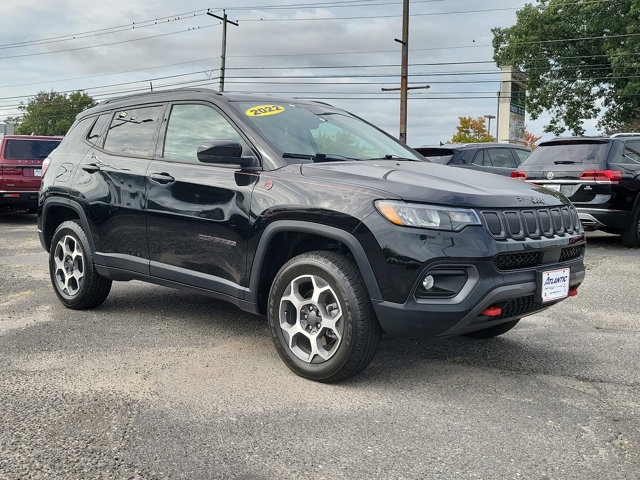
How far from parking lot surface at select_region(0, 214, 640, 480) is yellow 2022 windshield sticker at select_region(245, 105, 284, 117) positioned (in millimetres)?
1617

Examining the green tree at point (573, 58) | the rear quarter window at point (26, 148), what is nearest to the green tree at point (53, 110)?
the green tree at point (573, 58)

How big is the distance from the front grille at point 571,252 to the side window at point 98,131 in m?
3.78

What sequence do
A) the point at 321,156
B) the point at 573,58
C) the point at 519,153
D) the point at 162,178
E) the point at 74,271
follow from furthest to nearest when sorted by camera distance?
→ the point at 573,58
the point at 519,153
the point at 74,271
the point at 162,178
the point at 321,156

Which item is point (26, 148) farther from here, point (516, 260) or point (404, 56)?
point (404, 56)

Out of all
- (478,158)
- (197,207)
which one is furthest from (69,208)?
(478,158)

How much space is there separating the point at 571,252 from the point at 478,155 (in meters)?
9.87

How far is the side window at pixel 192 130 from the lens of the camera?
4.66 metres

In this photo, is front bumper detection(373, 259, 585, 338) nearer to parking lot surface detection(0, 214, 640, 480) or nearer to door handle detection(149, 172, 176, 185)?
parking lot surface detection(0, 214, 640, 480)

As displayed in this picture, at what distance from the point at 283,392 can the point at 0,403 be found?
1.52 metres

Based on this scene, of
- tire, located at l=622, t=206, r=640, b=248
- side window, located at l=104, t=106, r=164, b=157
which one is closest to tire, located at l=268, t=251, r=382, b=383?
side window, located at l=104, t=106, r=164, b=157

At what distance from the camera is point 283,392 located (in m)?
3.83

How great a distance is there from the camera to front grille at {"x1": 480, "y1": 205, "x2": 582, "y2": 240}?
369 centimetres

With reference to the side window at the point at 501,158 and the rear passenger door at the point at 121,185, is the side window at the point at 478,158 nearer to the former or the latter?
the side window at the point at 501,158

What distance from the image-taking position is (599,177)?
9711mm
